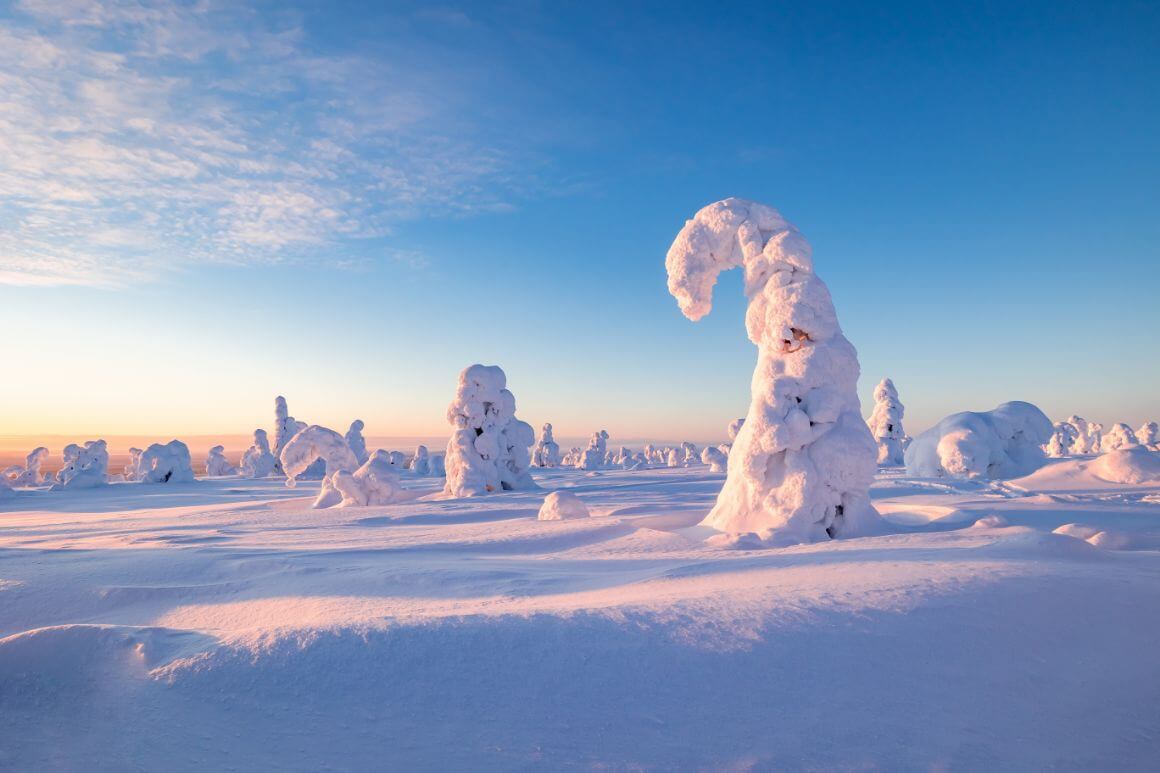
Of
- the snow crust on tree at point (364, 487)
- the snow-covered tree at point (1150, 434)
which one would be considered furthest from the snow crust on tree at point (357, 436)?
the snow-covered tree at point (1150, 434)

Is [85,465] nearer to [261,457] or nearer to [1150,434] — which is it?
[261,457]

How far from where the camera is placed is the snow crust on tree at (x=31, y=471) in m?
36.6

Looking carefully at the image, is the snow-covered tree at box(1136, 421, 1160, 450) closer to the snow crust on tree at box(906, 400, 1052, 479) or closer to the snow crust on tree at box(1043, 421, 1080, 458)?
the snow crust on tree at box(1043, 421, 1080, 458)

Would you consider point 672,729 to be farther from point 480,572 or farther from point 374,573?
point 374,573

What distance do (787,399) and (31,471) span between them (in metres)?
48.1

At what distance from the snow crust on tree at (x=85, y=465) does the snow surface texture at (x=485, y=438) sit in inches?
805

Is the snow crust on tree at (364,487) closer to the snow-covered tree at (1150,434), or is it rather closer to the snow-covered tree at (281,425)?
the snow-covered tree at (281,425)

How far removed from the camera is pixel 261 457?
39250mm

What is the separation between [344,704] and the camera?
2.75 metres

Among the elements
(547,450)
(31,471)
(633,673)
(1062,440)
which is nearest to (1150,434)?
(1062,440)

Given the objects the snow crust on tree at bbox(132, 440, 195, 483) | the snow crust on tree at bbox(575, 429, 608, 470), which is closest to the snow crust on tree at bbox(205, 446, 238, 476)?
the snow crust on tree at bbox(132, 440, 195, 483)

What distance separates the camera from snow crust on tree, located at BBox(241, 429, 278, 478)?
1544 inches

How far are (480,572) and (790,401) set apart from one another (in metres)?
5.28

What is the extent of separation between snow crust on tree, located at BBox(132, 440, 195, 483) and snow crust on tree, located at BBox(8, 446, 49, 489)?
1261 centimetres
